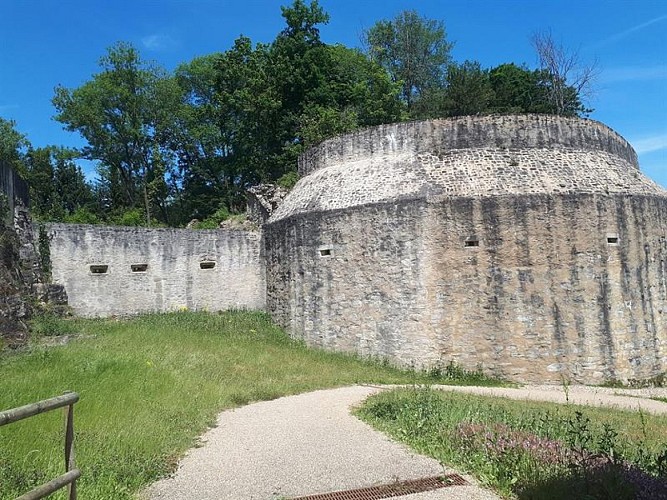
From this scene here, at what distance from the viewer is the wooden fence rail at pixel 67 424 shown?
3184 millimetres

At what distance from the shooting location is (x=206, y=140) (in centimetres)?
3794

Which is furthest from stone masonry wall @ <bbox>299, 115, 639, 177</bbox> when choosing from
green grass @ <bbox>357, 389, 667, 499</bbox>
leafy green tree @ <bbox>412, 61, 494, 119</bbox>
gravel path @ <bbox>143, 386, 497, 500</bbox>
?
leafy green tree @ <bbox>412, 61, 494, 119</bbox>

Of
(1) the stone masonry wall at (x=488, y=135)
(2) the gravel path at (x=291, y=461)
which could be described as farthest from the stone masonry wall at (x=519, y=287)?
(2) the gravel path at (x=291, y=461)

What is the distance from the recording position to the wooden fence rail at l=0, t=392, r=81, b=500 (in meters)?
3.18

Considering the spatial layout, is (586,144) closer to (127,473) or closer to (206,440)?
(206,440)

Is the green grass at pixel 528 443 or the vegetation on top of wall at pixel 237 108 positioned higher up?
the vegetation on top of wall at pixel 237 108

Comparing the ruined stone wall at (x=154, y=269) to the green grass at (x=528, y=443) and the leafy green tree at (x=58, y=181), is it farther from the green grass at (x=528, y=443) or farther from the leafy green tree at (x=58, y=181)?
the leafy green tree at (x=58, y=181)

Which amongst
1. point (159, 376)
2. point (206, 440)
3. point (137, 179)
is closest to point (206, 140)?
point (137, 179)

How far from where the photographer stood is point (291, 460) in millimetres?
5707

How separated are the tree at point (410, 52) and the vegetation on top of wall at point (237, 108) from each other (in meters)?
0.09

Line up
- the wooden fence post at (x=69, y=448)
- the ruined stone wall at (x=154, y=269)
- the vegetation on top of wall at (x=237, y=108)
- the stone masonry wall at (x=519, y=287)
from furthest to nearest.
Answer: the vegetation on top of wall at (x=237, y=108) → the ruined stone wall at (x=154, y=269) → the stone masonry wall at (x=519, y=287) → the wooden fence post at (x=69, y=448)

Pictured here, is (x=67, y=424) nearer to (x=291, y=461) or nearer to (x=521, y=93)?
(x=291, y=461)

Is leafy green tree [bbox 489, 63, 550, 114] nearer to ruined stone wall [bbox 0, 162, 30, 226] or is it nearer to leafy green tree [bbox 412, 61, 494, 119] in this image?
leafy green tree [bbox 412, 61, 494, 119]

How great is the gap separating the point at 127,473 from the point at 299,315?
10.3 meters
